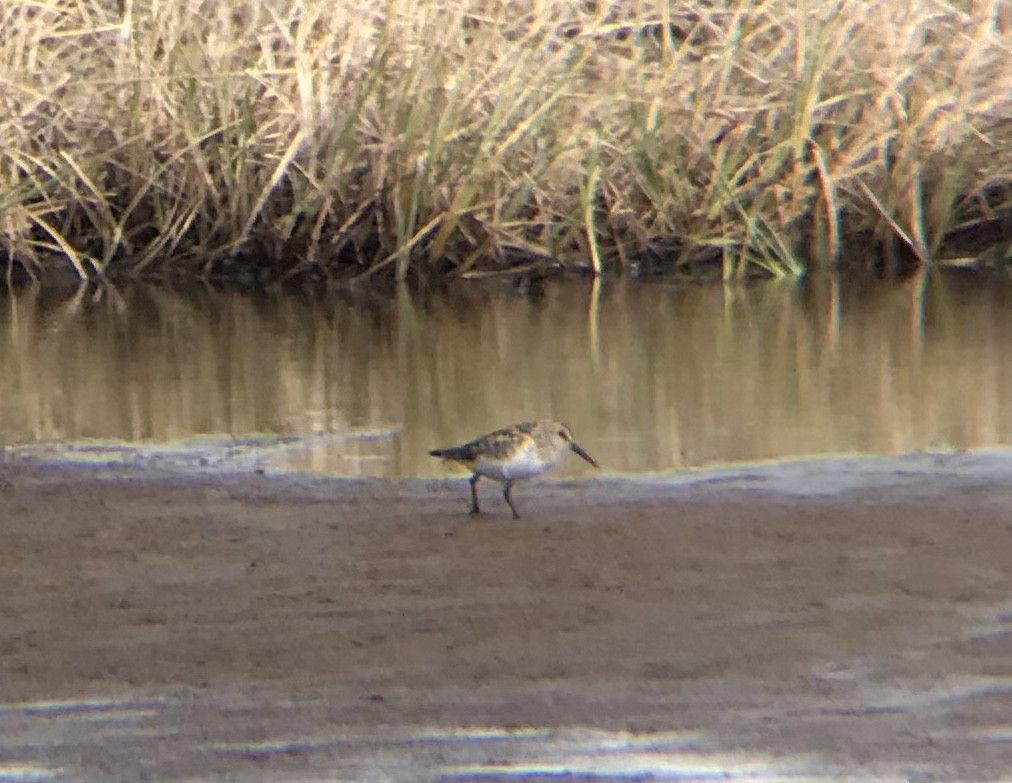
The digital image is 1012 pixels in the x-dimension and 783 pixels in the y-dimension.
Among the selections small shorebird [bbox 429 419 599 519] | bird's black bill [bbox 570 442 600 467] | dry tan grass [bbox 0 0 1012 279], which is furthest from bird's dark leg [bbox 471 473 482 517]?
dry tan grass [bbox 0 0 1012 279]

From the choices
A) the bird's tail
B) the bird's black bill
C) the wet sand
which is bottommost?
the wet sand

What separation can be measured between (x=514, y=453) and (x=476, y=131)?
6.40 meters

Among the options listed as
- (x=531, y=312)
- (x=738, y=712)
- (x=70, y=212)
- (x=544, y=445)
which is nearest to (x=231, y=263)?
(x=70, y=212)

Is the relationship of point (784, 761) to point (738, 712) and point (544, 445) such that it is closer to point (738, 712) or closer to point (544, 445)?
point (738, 712)

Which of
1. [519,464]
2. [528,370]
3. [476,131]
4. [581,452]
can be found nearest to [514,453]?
[519,464]

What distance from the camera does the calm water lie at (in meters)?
7.77

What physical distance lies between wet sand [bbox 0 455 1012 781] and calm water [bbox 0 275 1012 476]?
85cm

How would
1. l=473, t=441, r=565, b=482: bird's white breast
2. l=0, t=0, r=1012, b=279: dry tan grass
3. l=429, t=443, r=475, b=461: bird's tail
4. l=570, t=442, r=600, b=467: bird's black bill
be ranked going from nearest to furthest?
l=473, t=441, r=565, b=482: bird's white breast < l=429, t=443, r=475, b=461: bird's tail < l=570, t=442, r=600, b=467: bird's black bill < l=0, t=0, r=1012, b=279: dry tan grass

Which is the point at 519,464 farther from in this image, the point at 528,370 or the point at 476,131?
the point at 476,131

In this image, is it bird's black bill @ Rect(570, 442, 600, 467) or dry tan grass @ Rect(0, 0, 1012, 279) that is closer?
bird's black bill @ Rect(570, 442, 600, 467)

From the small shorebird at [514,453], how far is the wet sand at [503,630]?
0.14m

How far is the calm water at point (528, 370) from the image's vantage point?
7773 millimetres

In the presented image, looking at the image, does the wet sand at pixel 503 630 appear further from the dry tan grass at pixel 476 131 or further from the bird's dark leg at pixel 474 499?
the dry tan grass at pixel 476 131

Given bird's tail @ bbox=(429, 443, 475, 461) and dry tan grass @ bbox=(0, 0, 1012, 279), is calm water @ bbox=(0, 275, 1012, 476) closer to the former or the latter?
dry tan grass @ bbox=(0, 0, 1012, 279)
